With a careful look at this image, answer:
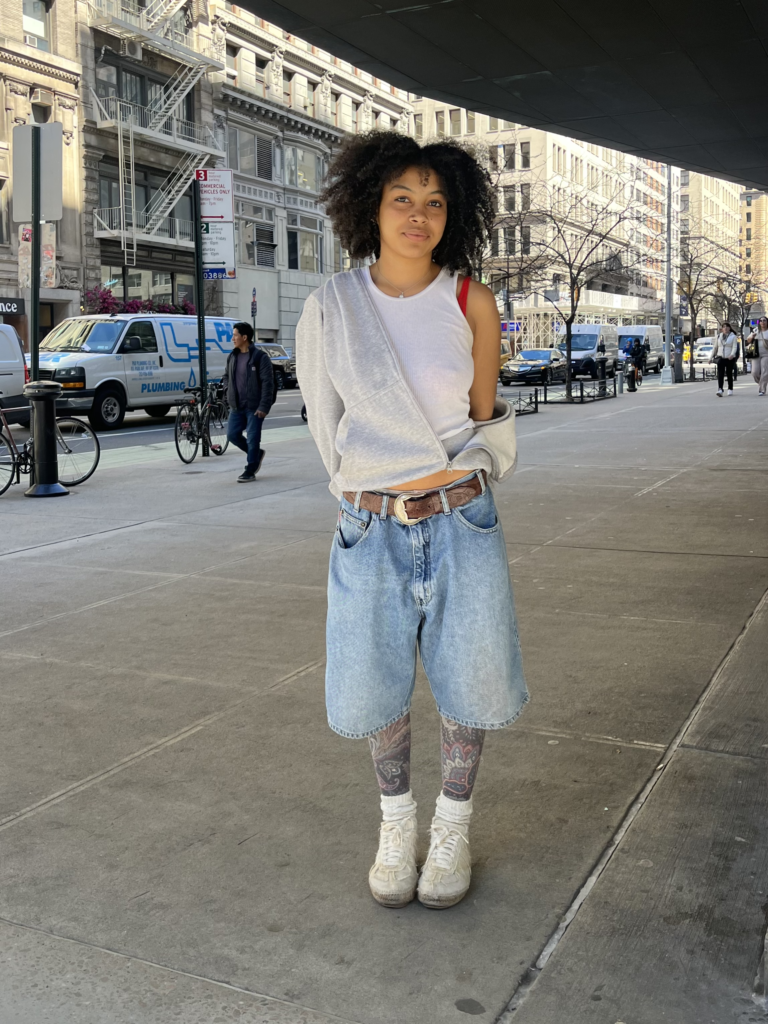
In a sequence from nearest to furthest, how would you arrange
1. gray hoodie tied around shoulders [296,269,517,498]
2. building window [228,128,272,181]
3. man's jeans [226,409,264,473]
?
gray hoodie tied around shoulders [296,269,517,498], man's jeans [226,409,264,473], building window [228,128,272,181]

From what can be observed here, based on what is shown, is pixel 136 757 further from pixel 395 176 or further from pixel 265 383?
pixel 265 383

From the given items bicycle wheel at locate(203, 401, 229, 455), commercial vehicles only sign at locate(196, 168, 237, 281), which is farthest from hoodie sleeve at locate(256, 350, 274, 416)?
commercial vehicles only sign at locate(196, 168, 237, 281)

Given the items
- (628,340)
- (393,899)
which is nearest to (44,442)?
(393,899)

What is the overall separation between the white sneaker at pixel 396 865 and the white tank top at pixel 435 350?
107 centimetres

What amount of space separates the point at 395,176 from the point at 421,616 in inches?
46.2

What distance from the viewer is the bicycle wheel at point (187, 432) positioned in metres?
13.6

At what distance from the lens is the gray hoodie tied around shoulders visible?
2764 millimetres

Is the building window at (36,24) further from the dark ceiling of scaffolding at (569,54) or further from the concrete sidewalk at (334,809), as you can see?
the concrete sidewalk at (334,809)

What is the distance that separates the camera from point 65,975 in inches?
100

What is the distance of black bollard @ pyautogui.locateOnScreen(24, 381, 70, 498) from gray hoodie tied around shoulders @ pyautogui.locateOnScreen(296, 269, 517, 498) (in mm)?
→ 8242

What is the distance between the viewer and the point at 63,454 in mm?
11180

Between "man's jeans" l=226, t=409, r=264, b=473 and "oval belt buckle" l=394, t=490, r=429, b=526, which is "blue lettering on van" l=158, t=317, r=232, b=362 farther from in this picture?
"oval belt buckle" l=394, t=490, r=429, b=526

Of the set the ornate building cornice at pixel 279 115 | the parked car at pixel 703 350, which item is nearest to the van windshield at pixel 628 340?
the parked car at pixel 703 350

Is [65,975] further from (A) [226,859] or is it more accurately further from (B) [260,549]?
(B) [260,549]
